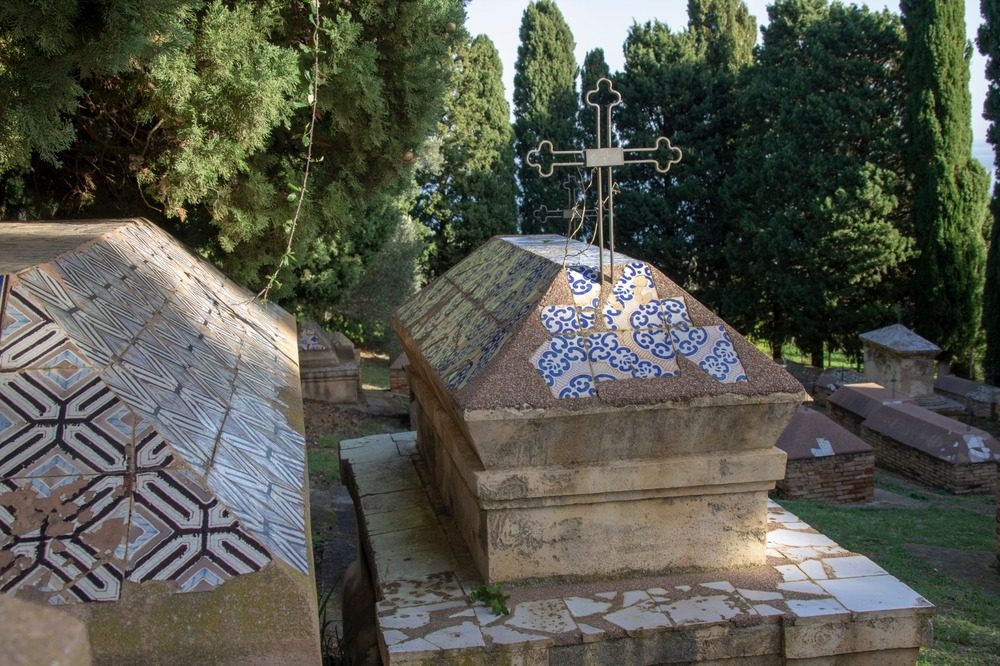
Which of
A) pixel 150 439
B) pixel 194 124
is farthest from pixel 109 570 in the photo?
pixel 194 124

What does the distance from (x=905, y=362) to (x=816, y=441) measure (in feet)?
20.0

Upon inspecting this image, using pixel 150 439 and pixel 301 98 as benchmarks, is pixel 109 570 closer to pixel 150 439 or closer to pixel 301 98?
pixel 150 439

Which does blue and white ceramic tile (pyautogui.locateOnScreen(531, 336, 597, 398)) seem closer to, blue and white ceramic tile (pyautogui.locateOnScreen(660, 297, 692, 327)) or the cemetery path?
blue and white ceramic tile (pyautogui.locateOnScreen(660, 297, 692, 327))

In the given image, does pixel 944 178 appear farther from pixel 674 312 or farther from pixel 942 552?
pixel 674 312

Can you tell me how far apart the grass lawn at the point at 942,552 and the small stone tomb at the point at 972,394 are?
492cm

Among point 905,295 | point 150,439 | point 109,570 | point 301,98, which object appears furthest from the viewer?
point 905,295

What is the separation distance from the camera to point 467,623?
3.54 m

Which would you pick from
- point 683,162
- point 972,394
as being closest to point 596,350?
point 972,394

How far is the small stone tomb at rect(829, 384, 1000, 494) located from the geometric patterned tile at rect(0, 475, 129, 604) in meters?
10.1

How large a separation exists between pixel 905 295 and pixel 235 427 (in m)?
18.0

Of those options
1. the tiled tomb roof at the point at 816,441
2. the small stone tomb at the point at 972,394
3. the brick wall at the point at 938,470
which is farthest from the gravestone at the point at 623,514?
the small stone tomb at the point at 972,394

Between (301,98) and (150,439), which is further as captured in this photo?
(301,98)

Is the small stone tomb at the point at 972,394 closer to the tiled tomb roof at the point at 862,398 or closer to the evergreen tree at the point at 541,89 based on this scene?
the tiled tomb roof at the point at 862,398

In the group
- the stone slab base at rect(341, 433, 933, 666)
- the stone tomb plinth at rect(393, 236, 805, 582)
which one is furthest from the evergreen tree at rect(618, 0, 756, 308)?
the stone slab base at rect(341, 433, 933, 666)
